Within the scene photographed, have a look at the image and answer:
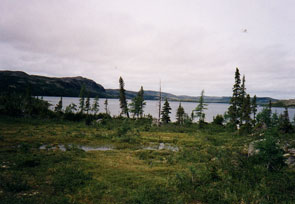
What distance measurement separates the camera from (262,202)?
22.5 feet

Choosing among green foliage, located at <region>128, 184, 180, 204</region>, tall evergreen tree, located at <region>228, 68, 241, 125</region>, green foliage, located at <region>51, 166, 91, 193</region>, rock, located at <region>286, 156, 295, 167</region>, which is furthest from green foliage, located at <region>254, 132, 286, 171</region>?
tall evergreen tree, located at <region>228, 68, 241, 125</region>

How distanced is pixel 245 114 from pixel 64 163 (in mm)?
47867

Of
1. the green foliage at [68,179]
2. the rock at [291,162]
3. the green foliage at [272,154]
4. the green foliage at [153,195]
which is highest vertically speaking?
the green foliage at [272,154]

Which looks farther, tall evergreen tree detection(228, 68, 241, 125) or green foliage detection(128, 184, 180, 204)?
tall evergreen tree detection(228, 68, 241, 125)

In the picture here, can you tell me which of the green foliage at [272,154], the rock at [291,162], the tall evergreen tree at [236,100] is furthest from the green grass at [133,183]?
the tall evergreen tree at [236,100]

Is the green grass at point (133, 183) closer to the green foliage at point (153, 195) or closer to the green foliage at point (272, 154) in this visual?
the green foliage at point (153, 195)

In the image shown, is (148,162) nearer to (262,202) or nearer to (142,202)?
(142,202)

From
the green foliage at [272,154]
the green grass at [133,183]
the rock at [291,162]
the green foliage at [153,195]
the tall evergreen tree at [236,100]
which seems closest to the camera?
the green foliage at [153,195]

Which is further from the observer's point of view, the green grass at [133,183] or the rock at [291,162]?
the rock at [291,162]

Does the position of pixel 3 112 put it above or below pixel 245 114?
below

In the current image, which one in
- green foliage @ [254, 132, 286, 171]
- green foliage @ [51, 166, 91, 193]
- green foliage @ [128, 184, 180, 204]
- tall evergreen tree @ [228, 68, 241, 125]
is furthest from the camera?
tall evergreen tree @ [228, 68, 241, 125]

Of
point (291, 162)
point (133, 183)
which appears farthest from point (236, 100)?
point (133, 183)

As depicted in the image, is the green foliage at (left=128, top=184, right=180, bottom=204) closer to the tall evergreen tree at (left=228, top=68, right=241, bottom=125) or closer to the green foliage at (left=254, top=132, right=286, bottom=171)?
the green foliage at (left=254, top=132, right=286, bottom=171)

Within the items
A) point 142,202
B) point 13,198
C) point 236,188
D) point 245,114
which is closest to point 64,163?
point 13,198
